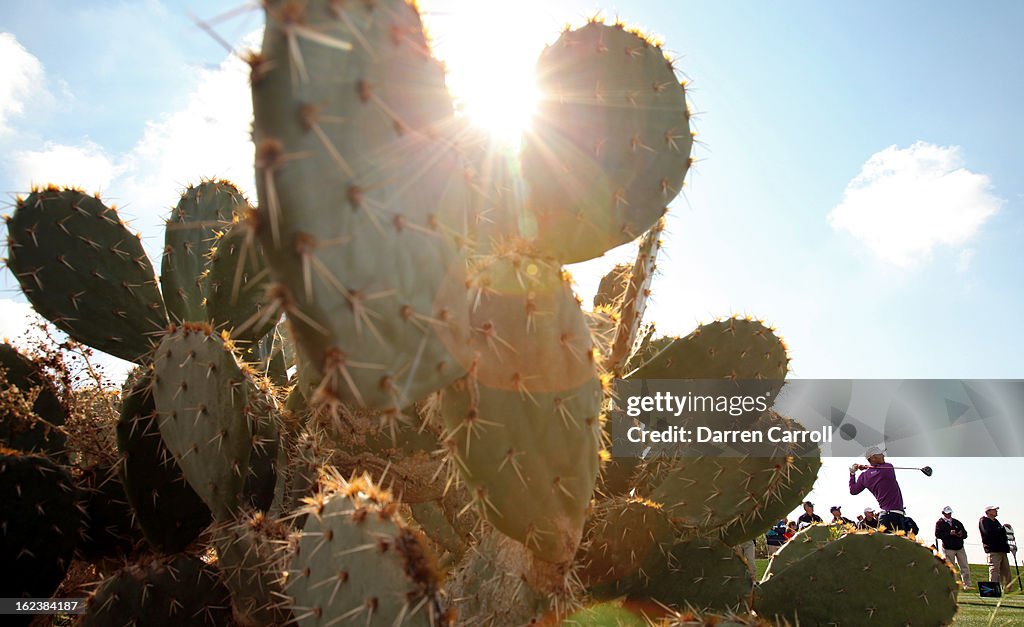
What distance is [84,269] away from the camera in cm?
246

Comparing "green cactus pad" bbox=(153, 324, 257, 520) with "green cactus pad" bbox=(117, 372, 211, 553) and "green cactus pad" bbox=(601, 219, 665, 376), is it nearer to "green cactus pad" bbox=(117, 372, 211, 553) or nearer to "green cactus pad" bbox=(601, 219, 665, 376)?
"green cactus pad" bbox=(117, 372, 211, 553)

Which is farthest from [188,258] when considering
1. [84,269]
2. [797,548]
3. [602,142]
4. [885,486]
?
[885,486]

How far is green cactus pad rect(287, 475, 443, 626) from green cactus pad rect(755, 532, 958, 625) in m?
1.41

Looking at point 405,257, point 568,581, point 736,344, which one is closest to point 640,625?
point 568,581

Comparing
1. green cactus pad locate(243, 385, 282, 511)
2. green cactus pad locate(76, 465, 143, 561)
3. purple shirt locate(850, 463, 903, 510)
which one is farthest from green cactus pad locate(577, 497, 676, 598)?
purple shirt locate(850, 463, 903, 510)

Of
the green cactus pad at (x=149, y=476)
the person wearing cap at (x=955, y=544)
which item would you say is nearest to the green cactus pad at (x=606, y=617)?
the green cactus pad at (x=149, y=476)

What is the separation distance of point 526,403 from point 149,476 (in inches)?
49.0

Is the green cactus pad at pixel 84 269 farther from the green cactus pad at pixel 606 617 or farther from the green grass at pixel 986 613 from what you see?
the green grass at pixel 986 613

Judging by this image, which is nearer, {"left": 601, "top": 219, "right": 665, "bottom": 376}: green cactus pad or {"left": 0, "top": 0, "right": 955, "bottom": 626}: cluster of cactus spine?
{"left": 0, "top": 0, "right": 955, "bottom": 626}: cluster of cactus spine

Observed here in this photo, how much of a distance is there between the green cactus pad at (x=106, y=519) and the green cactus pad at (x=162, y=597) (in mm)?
328

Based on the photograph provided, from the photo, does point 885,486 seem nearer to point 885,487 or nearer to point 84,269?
point 885,487

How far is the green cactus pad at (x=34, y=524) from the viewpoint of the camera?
1791 mm

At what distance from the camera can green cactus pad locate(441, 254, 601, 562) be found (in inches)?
48.9

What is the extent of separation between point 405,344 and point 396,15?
1.61 feet
